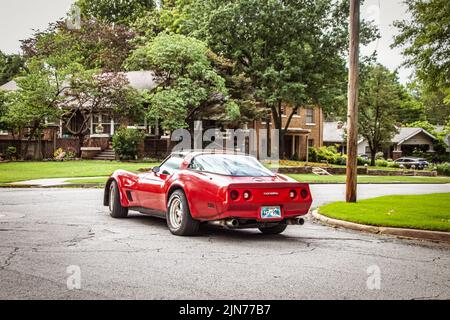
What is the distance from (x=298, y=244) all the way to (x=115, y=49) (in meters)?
41.6

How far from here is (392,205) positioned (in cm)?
1373

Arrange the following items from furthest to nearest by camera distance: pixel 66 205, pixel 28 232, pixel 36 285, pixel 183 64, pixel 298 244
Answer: pixel 183 64 → pixel 66 205 → pixel 28 232 → pixel 298 244 → pixel 36 285

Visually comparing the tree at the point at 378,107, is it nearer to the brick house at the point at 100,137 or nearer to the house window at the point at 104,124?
the brick house at the point at 100,137

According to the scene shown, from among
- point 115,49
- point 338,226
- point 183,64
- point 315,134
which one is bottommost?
point 338,226

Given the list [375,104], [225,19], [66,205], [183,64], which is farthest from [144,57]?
[66,205]

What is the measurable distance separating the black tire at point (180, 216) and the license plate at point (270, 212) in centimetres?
113

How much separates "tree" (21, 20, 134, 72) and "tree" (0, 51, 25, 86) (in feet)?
47.4

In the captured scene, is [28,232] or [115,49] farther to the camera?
[115,49]

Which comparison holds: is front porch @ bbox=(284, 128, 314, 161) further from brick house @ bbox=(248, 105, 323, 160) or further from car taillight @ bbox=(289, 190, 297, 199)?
car taillight @ bbox=(289, 190, 297, 199)

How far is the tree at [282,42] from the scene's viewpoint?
124ft

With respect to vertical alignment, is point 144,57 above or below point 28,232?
above

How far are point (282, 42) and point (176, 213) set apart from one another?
106 ft

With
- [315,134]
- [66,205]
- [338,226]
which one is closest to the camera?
[338,226]

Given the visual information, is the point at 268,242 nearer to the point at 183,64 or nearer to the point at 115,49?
the point at 183,64
